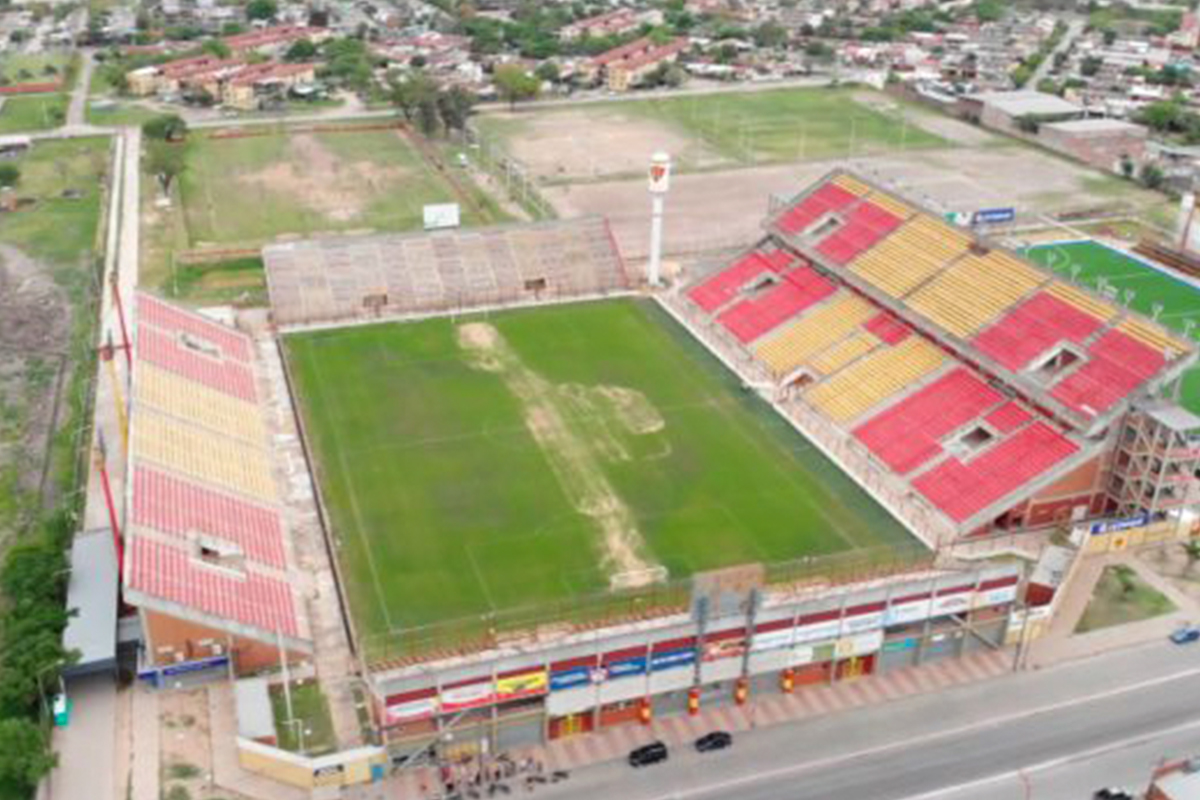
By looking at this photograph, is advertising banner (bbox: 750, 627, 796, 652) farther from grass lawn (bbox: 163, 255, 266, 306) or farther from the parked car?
grass lawn (bbox: 163, 255, 266, 306)

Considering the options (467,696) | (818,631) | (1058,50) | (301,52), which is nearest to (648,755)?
(467,696)

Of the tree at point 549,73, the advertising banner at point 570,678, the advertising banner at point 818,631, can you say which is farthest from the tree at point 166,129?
the advertising banner at point 818,631

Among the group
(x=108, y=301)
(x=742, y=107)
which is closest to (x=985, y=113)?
(x=742, y=107)

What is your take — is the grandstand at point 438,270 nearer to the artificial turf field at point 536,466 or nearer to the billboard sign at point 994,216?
the artificial turf field at point 536,466

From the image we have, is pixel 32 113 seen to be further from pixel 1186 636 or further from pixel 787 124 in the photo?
pixel 1186 636

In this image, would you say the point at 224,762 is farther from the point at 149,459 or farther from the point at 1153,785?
the point at 1153,785

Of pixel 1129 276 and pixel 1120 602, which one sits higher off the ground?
pixel 1120 602
